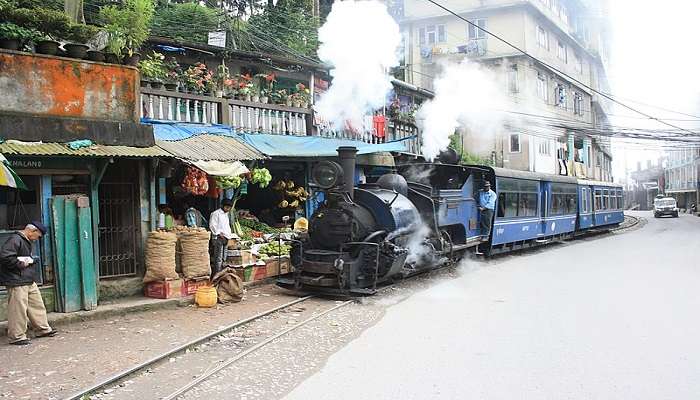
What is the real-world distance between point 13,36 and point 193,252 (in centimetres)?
412

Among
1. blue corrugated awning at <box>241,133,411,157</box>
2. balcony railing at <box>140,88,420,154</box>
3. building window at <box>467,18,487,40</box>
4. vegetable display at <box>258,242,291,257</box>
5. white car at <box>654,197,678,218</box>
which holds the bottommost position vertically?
white car at <box>654,197,678,218</box>

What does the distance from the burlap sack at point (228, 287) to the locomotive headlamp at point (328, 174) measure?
2188 millimetres

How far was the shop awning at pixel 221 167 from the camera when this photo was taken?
9328mm

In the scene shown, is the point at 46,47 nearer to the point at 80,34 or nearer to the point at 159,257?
the point at 80,34

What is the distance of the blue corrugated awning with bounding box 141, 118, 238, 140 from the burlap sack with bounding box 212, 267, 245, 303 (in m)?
2.65

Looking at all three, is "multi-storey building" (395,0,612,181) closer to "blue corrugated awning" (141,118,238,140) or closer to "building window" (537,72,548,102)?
"building window" (537,72,548,102)

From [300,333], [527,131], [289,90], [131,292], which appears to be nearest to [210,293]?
[131,292]

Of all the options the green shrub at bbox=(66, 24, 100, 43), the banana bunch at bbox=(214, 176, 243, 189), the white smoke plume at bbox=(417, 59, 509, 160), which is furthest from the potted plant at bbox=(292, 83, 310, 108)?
the green shrub at bbox=(66, 24, 100, 43)

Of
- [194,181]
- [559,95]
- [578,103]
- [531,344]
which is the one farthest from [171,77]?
[578,103]

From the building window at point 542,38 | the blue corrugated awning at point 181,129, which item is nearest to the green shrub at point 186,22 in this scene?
the blue corrugated awning at point 181,129

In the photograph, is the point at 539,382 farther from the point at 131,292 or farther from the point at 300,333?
the point at 131,292

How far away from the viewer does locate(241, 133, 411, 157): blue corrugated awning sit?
12.0 m

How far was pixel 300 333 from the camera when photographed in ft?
24.5

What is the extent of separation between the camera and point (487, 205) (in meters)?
14.1
